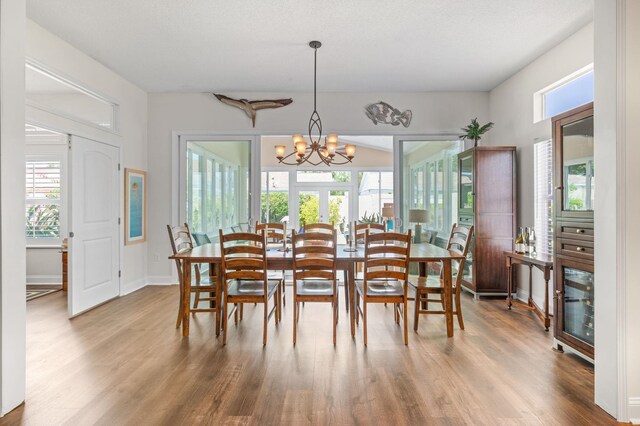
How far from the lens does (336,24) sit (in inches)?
148

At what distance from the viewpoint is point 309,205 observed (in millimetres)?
10016

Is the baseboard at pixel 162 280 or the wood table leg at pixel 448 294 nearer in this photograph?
the wood table leg at pixel 448 294

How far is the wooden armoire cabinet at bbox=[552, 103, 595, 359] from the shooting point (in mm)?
2803

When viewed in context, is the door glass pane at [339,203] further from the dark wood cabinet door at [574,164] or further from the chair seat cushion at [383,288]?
the dark wood cabinet door at [574,164]

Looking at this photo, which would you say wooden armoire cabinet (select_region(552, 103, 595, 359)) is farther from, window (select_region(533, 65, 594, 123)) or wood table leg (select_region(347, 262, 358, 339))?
wood table leg (select_region(347, 262, 358, 339))

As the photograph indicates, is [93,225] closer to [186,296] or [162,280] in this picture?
A: [162,280]

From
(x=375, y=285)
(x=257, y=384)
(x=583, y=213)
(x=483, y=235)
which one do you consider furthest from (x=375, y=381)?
(x=483, y=235)

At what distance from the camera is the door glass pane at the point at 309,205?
998 cm

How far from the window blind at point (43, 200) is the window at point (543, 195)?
6778mm

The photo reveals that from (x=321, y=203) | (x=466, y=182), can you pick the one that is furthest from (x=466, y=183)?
(x=321, y=203)

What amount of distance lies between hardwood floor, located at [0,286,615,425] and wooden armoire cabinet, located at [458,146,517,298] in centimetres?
94

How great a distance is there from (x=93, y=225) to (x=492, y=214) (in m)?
4.92

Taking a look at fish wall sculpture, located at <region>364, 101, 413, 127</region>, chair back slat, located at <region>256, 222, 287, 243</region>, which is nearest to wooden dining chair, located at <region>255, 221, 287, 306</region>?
chair back slat, located at <region>256, 222, 287, 243</region>

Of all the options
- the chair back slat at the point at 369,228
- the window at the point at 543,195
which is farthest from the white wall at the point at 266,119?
the chair back slat at the point at 369,228
